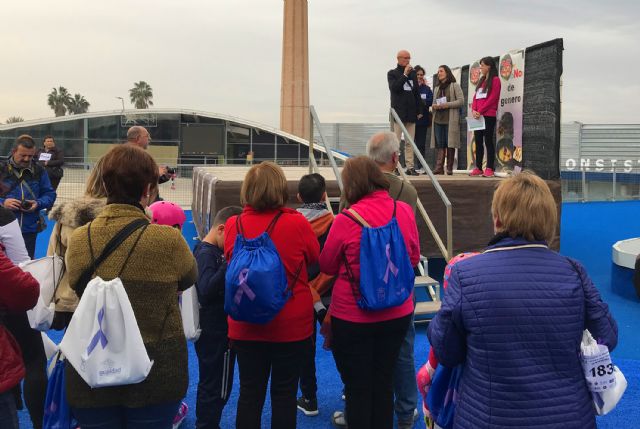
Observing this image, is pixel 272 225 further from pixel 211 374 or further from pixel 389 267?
pixel 211 374

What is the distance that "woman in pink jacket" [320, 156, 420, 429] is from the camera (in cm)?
311

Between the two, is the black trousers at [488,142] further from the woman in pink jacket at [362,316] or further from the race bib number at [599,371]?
the race bib number at [599,371]

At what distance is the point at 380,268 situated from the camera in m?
3.05

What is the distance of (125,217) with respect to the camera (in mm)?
2346

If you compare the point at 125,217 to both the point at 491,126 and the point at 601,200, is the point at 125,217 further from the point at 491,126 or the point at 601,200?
the point at 601,200

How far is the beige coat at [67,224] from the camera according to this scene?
2.76 meters

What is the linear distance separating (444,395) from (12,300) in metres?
1.84

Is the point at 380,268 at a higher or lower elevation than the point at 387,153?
lower

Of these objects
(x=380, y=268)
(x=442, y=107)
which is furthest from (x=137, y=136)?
(x=442, y=107)

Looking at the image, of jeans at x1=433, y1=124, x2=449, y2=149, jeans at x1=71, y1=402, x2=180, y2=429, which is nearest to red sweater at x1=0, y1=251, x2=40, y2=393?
jeans at x1=71, y1=402, x2=180, y2=429

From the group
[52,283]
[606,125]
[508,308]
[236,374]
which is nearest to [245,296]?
[52,283]

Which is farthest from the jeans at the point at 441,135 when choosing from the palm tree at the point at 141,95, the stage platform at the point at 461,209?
the palm tree at the point at 141,95

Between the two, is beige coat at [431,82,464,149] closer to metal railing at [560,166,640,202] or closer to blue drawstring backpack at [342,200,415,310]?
blue drawstring backpack at [342,200,415,310]

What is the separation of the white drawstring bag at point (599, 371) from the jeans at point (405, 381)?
156 centimetres
